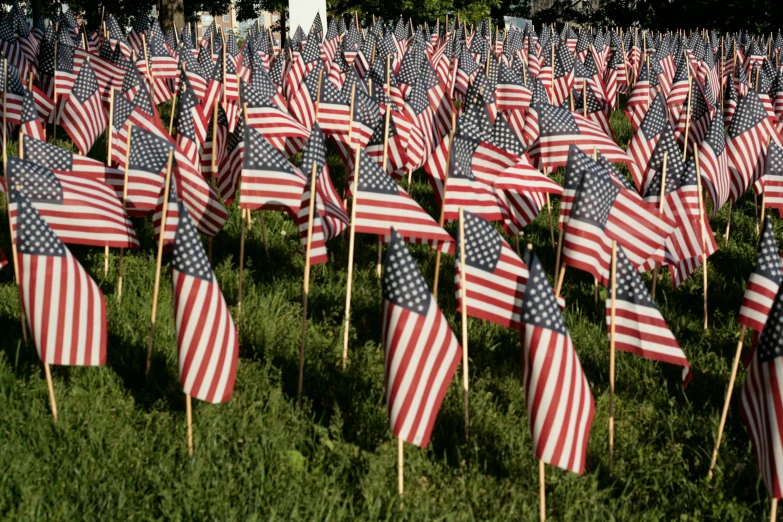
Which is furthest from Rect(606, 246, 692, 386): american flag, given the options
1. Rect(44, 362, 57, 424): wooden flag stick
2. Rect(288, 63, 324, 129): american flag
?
Rect(288, 63, 324, 129): american flag

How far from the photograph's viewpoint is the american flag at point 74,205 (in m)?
6.20

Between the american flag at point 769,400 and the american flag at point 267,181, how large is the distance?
132 inches

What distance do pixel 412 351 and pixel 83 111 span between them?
6187 millimetres

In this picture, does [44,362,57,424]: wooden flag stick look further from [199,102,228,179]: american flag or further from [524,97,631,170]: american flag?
[524,97,631,170]: american flag

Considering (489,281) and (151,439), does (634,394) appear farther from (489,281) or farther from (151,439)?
(151,439)

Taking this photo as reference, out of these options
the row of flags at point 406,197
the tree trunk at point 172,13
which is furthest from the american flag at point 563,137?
the tree trunk at point 172,13

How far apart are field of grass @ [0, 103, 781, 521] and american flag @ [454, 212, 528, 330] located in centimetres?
71

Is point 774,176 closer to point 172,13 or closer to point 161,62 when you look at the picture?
point 161,62

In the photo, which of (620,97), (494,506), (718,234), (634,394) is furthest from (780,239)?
(620,97)

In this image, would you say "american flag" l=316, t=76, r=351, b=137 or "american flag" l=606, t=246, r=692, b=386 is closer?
"american flag" l=606, t=246, r=692, b=386

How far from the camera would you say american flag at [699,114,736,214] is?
8.44 m

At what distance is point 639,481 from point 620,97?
13503 millimetres

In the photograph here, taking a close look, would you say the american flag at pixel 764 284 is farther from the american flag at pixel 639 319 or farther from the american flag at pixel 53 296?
the american flag at pixel 53 296

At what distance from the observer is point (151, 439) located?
5.45 m
